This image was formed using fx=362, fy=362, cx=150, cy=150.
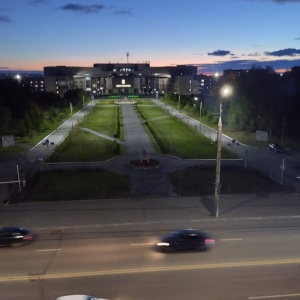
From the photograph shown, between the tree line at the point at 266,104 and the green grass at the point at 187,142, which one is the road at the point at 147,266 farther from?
the tree line at the point at 266,104

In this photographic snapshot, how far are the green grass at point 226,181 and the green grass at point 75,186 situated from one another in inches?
219

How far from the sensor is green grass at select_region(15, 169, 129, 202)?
103 feet

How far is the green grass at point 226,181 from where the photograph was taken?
32.4m

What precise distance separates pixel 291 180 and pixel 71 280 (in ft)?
83.8

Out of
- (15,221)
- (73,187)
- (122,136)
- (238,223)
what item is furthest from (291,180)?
(122,136)

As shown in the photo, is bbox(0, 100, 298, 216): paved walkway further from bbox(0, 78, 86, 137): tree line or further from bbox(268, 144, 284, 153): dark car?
bbox(0, 78, 86, 137): tree line

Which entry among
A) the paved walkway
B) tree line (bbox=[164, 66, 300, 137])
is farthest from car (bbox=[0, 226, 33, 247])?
tree line (bbox=[164, 66, 300, 137])

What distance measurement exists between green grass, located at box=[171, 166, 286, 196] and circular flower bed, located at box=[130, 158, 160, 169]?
11.0 ft

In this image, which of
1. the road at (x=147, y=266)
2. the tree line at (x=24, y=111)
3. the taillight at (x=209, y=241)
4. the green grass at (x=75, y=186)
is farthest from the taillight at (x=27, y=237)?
the tree line at (x=24, y=111)

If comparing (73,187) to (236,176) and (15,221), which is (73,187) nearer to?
(15,221)

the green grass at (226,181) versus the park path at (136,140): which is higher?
the park path at (136,140)

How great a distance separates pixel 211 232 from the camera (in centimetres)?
2397

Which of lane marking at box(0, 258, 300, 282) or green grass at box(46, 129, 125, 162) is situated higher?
green grass at box(46, 129, 125, 162)

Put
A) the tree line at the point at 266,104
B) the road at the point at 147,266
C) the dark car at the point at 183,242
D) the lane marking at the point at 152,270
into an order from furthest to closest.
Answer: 1. the tree line at the point at 266,104
2. the dark car at the point at 183,242
3. the lane marking at the point at 152,270
4. the road at the point at 147,266
